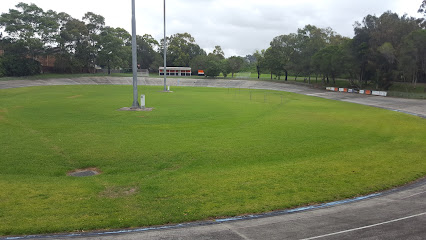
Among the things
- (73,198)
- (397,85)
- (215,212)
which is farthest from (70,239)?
(397,85)

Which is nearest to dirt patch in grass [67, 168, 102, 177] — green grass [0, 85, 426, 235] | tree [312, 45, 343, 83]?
green grass [0, 85, 426, 235]

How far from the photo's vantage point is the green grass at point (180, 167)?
941cm

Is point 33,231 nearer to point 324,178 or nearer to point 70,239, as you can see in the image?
point 70,239

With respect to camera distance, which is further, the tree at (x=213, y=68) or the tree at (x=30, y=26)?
the tree at (x=213, y=68)

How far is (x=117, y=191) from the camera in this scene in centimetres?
1096

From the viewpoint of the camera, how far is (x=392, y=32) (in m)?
58.3

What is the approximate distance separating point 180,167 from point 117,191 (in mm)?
3574

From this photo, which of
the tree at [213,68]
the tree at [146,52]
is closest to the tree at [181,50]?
the tree at [146,52]

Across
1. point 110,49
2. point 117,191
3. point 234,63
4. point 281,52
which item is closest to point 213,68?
point 234,63

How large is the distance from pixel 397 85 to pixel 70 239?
70203 mm

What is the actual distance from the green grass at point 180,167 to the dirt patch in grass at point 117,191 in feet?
0.12

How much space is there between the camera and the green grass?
371 inches

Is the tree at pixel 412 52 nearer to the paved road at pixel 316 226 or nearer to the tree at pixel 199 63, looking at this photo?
the paved road at pixel 316 226

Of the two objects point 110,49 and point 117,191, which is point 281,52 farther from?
point 117,191
